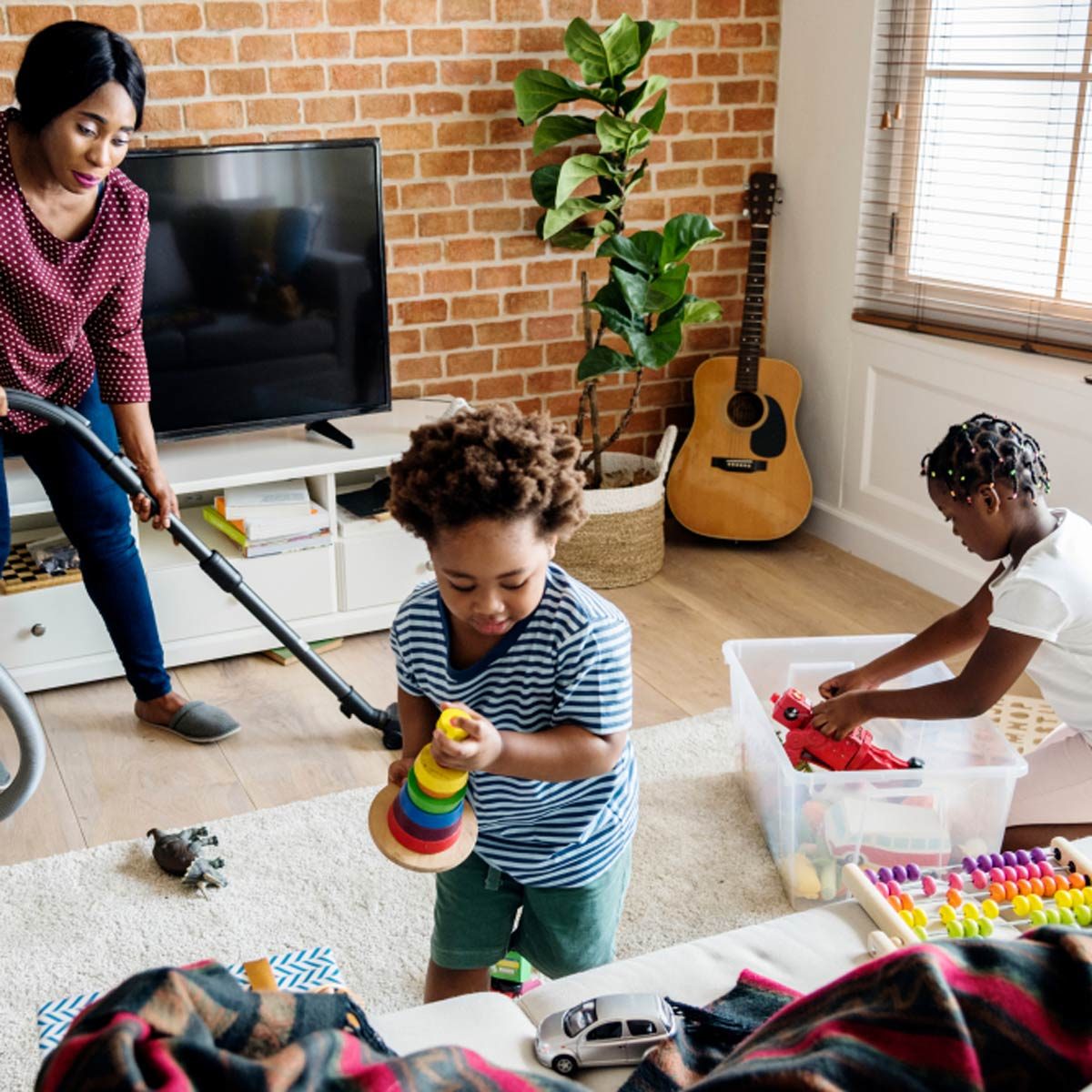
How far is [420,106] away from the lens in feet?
11.6

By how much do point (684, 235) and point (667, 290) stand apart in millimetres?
178

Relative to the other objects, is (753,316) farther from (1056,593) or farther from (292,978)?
(292,978)

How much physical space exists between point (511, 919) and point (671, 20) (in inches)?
107

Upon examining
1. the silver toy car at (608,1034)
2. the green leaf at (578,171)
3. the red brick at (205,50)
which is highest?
the red brick at (205,50)

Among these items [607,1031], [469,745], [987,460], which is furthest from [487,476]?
[987,460]

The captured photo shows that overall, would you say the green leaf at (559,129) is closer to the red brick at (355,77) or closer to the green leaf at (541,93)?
the green leaf at (541,93)

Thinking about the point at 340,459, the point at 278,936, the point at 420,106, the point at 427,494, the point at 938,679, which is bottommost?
the point at 278,936

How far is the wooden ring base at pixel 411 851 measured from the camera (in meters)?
1.40

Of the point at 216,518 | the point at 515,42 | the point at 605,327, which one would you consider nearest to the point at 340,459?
the point at 216,518

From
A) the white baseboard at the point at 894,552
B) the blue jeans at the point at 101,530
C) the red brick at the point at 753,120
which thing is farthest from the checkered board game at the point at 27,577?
the red brick at the point at 753,120

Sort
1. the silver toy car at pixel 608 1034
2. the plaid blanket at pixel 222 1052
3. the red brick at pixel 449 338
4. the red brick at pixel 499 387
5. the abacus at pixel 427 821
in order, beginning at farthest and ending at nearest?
1. the red brick at pixel 499 387
2. the red brick at pixel 449 338
3. the abacus at pixel 427 821
4. the silver toy car at pixel 608 1034
5. the plaid blanket at pixel 222 1052

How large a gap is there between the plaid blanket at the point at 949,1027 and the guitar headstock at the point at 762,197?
336 cm

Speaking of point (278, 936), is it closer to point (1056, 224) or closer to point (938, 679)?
point (938, 679)

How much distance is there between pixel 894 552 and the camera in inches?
149
